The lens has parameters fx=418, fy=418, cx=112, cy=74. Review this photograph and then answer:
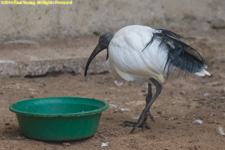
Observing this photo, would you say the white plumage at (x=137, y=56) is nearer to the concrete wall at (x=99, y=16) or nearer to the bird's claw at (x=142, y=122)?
the bird's claw at (x=142, y=122)

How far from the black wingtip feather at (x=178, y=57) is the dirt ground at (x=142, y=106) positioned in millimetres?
684

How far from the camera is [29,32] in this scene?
6816 millimetres

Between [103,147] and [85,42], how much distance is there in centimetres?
374

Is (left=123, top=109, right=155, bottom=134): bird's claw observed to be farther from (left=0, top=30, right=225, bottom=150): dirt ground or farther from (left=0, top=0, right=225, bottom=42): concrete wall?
(left=0, top=0, right=225, bottom=42): concrete wall

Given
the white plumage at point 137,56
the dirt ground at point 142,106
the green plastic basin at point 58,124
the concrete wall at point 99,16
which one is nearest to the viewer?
the green plastic basin at point 58,124

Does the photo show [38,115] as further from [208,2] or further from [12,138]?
[208,2]

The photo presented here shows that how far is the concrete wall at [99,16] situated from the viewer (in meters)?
6.68

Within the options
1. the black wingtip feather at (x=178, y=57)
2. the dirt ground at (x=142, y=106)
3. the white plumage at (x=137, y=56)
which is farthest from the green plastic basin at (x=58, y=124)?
the black wingtip feather at (x=178, y=57)

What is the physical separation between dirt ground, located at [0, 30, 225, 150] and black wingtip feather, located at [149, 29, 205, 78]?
68 cm

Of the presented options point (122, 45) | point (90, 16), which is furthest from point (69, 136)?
point (90, 16)

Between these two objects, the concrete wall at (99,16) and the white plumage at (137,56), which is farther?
the concrete wall at (99,16)

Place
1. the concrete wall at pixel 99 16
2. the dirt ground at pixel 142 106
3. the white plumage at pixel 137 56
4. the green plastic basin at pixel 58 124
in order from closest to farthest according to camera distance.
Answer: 1. the green plastic basin at pixel 58 124
2. the dirt ground at pixel 142 106
3. the white plumage at pixel 137 56
4. the concrete wall at pixel 99 16

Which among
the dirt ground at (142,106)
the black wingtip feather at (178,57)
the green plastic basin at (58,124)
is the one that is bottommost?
the dirt ground at (142,106)

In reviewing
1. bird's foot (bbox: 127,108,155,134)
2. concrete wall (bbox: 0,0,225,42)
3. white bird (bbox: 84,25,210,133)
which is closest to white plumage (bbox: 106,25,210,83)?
white bird (bbox: 84,25,210,133)
